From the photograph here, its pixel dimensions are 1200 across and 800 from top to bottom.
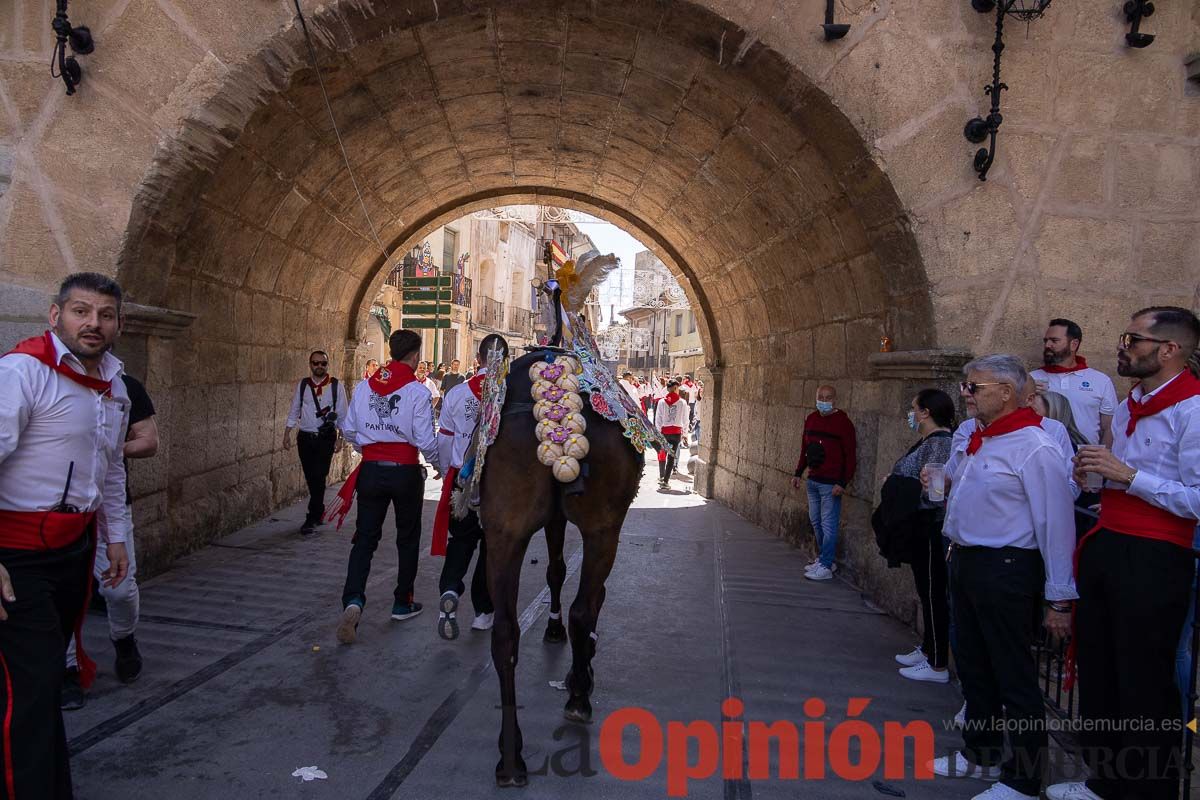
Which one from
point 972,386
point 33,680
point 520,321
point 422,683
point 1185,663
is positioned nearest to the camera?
point 33,680

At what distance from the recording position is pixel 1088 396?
4684 millimetres

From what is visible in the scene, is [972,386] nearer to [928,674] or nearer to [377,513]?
[928,674]

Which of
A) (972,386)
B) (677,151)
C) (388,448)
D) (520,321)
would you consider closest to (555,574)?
(388,448)

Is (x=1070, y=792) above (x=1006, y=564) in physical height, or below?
below

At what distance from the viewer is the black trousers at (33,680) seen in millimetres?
2453

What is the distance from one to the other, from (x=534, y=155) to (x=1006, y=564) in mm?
7790

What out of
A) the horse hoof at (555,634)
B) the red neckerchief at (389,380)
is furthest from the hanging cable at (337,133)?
the horse hoof at (555,634)

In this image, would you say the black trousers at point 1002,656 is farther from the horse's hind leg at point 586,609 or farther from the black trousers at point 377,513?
the black trousers at point 377,513

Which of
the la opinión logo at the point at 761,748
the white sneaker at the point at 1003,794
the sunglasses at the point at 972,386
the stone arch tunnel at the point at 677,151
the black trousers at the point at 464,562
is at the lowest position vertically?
the la opinión logo at the point at 761,748

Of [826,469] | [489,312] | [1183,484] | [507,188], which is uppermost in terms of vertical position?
[489,312]

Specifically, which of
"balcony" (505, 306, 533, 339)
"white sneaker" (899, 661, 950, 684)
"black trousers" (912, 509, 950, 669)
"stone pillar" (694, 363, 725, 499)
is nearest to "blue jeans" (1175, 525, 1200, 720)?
"black trousers" (912, 509, 950, 669)

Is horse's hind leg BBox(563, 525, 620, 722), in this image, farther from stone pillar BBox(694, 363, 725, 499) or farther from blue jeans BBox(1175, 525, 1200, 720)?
stone pillar BBox(694, 363, 725, 499)

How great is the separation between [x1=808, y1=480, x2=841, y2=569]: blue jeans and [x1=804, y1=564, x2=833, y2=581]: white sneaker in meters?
0.04

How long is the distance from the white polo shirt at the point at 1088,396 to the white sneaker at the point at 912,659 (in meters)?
1.57
